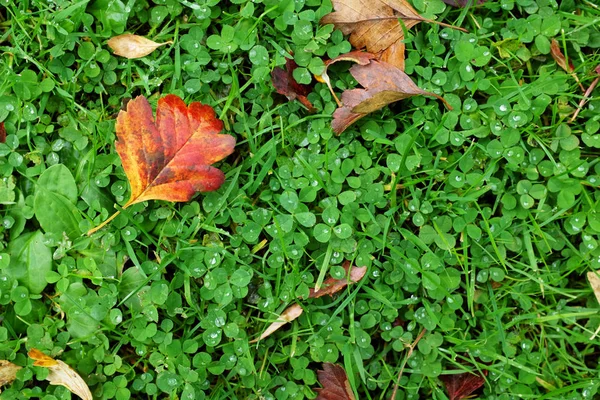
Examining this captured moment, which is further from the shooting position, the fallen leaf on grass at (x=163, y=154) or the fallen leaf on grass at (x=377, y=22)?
the fallen leaf on grass at (x=377, y=22)

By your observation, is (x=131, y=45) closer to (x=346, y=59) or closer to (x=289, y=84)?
(x=289, y=84)

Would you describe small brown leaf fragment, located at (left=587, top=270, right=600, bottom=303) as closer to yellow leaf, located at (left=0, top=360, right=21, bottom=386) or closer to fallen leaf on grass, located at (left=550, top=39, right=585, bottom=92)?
fallen leaf on grass, located at (left=550, top=39, right=585, bottom=92)

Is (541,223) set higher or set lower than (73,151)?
lower

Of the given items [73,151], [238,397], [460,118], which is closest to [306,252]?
[238,397]

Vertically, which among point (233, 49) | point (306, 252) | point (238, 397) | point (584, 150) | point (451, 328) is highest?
point (233, 49)

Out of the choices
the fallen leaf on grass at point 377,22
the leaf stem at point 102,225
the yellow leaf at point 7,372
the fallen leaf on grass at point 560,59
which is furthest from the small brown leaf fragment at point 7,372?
the fallen leaf on grass at point 560,59

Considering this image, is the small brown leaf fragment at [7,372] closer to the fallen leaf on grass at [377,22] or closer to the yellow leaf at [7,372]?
the yellow leaf at [7,372]

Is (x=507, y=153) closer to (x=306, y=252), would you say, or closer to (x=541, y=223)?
(x=541, y=223)
